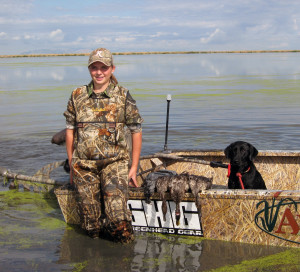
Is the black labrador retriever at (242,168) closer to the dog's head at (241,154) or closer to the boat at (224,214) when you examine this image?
the dog's head at (241,154)

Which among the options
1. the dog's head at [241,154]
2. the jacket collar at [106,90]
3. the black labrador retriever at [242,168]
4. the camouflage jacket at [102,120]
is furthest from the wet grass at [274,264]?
the jacket collar at [106,90]

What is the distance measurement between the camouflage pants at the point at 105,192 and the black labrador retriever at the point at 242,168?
1630 millimetres

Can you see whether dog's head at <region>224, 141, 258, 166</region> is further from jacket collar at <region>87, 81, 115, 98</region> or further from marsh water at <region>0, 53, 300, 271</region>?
jacket collar at <region>87, 81, 115, 98</region>

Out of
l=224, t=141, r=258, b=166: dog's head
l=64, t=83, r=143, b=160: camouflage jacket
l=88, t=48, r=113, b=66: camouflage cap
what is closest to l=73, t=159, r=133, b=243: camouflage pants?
l=64, t=83, r=143, b=160: camouflage jacket

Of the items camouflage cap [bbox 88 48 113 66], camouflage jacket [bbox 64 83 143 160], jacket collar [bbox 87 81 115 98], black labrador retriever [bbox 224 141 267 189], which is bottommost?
black labrador retriever [bbox 224 141 267 189]

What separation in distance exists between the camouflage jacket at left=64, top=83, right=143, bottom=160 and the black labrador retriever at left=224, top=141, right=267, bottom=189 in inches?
62.6

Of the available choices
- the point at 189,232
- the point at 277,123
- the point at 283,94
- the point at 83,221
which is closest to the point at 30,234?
the point at 83,221

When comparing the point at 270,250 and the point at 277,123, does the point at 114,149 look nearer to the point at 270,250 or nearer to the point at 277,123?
the point at 270,250

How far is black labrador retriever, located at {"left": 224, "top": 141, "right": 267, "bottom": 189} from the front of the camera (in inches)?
252

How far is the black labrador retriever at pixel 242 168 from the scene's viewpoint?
6.40 meters

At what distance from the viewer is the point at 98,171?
5676mm

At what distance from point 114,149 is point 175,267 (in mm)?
1520

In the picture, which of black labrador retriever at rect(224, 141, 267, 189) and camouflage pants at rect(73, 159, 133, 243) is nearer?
camouflage pants at rect(73, 159, 133, 243)

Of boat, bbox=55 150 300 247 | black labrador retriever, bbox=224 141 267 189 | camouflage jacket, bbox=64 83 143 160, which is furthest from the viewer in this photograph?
black labrador retriever, bbox=224 141 267 189
